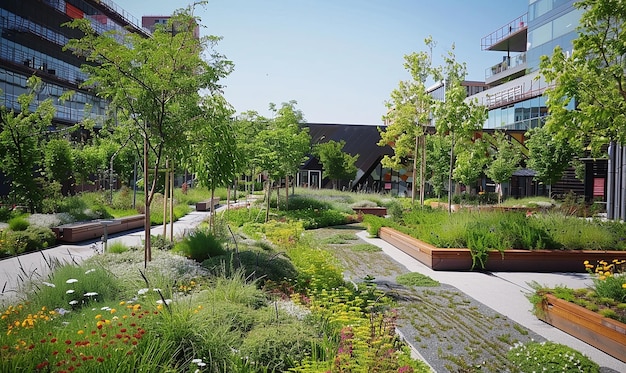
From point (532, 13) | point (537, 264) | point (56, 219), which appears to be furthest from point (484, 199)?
point (56, 219)

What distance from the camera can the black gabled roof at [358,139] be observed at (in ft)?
146

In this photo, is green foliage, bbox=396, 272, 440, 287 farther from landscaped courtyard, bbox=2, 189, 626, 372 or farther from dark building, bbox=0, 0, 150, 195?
dark building, bbox=0, 0, 150, 195

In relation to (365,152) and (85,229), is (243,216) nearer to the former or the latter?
(85,229)

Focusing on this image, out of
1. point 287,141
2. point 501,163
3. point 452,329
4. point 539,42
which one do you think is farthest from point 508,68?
point 452,329

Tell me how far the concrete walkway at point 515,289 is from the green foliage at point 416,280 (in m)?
0.37

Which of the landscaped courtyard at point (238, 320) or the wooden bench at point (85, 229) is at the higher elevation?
the landscaped courtyard at point (238, 320)

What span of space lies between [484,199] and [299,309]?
103 feet

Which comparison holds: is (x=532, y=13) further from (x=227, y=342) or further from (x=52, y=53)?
(x=227, y=342)

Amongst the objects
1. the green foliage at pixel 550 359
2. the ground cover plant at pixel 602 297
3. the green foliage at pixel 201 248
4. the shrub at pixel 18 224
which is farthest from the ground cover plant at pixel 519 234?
the shrub at pixel 18 224

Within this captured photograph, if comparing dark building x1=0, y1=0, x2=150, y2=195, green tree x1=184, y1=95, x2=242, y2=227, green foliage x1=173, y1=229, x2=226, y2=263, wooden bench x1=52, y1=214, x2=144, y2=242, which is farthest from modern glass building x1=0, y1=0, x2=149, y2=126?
green foliage x1=173, y1=229, x2=226, y2=263

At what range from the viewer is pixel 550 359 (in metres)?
5.31

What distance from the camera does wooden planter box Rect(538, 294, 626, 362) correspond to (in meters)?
5.87

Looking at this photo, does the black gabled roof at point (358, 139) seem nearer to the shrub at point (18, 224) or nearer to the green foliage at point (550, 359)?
the shrub at point (18, 224)

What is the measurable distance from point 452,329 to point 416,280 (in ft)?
10.5
